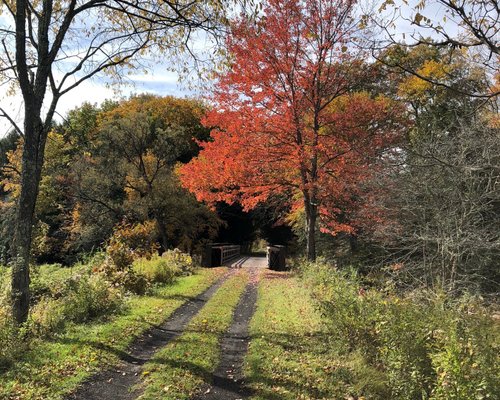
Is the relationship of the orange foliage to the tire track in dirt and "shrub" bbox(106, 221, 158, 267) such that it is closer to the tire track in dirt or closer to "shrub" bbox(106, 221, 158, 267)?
"shrub" bbox(106, 221, 158, 267)

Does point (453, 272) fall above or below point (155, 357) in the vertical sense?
above

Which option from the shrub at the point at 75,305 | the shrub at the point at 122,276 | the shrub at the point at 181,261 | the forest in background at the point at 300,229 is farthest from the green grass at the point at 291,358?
the shrub at the point at 181,261

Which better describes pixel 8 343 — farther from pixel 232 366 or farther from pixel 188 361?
pixel 232 366

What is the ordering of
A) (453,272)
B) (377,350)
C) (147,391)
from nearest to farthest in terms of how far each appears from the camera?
(147,391) < (377,350) < (453,272)

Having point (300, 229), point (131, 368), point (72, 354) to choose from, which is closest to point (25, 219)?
point (72, 354)

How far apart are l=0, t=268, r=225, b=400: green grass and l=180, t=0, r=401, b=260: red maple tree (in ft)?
21.6

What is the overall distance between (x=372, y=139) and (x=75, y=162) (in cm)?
2139

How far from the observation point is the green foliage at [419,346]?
3445 millimetres

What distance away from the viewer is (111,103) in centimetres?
4334

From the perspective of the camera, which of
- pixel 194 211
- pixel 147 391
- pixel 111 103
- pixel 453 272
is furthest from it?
pixel 111 103

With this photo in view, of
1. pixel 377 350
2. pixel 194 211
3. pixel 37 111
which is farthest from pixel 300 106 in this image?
pixel 194 211

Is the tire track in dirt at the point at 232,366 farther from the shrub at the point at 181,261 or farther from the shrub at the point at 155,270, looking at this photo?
the shrub at the point at 181,261

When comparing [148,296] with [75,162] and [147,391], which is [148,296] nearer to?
[147,391]

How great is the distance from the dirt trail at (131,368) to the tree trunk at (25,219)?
1988mm
